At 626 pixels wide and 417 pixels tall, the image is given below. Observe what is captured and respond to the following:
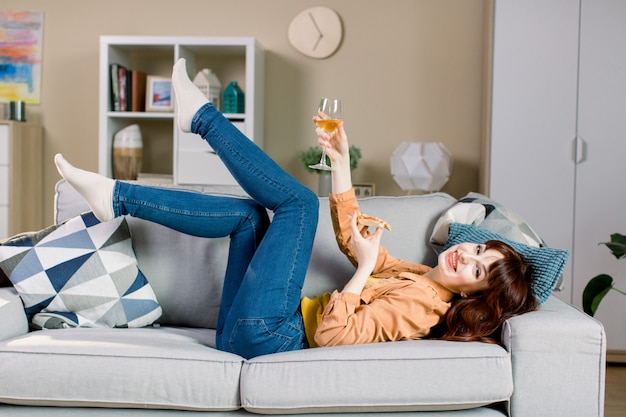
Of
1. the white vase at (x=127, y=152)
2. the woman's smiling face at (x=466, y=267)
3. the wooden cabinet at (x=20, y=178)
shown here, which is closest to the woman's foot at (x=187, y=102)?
the woman's smiling face at (x=466, y=267)

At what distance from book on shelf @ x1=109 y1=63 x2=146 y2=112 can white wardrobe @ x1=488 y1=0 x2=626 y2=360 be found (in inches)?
80.8

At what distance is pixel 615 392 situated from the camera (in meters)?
3.40

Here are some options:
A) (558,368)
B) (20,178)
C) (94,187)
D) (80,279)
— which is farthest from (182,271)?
(20,178)

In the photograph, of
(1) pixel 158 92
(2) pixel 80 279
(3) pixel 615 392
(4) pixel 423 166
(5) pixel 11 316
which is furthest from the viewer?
(1) pixel 158 92

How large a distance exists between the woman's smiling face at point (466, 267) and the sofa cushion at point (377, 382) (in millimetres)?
241

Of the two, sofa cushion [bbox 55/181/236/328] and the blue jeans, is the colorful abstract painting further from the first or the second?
the blue jeans

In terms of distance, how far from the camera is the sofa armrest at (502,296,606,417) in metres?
1.94

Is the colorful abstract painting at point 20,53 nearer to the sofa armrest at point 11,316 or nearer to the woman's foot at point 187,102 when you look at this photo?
the sofa armrest at point 11,316

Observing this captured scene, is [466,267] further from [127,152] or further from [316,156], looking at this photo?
[127,152]

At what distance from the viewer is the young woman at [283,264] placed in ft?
6.80

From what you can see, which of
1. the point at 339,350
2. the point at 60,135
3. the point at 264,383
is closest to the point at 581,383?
the point at 339,350

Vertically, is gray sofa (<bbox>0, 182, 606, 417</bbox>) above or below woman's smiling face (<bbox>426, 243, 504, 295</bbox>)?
below

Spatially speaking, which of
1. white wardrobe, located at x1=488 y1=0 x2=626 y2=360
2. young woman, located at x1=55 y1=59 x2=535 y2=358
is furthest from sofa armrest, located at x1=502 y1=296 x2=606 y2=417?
white wardrobe, located at x1=488 y1=0 x2=626 y2=360

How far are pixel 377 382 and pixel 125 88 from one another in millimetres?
3056
